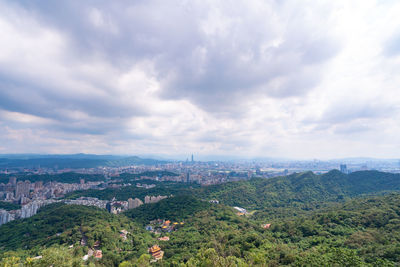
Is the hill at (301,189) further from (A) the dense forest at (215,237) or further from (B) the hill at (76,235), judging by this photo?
(B) the hill at (76,235)

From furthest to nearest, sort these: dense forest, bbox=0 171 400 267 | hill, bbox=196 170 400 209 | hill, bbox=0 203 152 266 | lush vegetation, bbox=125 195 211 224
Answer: hill, bbox=196 170 400 209, lush vegetation, bbox=125 195 211 224, hill, bbox=0 203 152 266, dense forest, bbox=0 171 400 267

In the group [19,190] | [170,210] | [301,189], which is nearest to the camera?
[170,210]

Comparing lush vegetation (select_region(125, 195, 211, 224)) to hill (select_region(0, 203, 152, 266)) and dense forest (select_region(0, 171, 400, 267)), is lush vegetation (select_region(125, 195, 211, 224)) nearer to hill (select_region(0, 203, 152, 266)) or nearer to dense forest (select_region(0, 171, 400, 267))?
dense forest (select_region(0, 171, 400, 267))

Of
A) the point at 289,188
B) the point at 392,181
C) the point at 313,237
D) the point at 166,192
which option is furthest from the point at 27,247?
the point at 392,181

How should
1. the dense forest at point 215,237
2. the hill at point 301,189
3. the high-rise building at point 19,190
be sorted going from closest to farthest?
the dense forest at point 215,237, the hill at point 301,189, the high-rise building at point 19,190

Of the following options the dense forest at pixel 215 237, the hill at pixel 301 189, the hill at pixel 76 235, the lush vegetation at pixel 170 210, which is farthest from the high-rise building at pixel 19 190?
the hill at pixel 301 189

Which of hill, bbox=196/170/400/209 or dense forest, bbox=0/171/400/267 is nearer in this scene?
dense forest, bbox=0/171/400/267

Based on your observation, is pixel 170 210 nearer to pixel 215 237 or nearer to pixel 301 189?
pixel 215 237

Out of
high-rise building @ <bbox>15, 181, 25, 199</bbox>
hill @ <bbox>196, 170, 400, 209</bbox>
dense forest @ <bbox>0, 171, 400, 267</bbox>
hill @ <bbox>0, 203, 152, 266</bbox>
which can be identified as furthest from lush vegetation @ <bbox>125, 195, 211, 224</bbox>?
high-rise building @ <bbox>15, 181, 25, 199</bbox>

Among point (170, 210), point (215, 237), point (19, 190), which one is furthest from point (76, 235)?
point (19, 190)

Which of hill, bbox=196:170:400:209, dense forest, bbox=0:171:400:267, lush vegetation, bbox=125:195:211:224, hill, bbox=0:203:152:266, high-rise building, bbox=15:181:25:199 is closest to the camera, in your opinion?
dense forest, bbox=0:171:400:267
